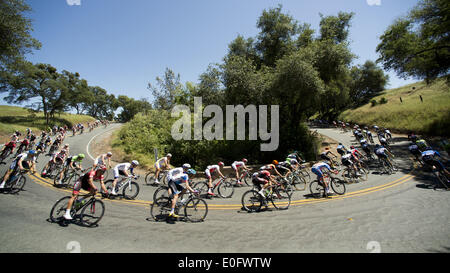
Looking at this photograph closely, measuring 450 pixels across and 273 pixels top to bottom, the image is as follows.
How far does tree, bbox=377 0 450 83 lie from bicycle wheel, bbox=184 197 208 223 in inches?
1064

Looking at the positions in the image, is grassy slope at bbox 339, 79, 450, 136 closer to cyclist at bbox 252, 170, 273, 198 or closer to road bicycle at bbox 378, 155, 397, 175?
road bicycle at bbox 378, 155, 397, 175

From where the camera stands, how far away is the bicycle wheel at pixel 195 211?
692 cm

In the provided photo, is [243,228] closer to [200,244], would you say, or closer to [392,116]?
[200,244]

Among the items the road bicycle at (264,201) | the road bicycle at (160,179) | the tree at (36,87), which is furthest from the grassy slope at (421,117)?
the tree at (36,87)

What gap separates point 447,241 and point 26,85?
59094 mm

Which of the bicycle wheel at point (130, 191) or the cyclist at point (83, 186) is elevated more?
the cyclist at point (83, 186)

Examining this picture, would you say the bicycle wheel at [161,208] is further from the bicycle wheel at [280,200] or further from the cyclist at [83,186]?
the bicycle wheel at [280,200]

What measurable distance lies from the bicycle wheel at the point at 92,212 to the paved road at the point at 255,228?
0.91ft

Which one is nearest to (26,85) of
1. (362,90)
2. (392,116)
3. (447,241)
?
(447,241)

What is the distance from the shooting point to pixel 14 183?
8930 millimetres

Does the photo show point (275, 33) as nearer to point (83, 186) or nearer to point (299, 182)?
point (299, 182)

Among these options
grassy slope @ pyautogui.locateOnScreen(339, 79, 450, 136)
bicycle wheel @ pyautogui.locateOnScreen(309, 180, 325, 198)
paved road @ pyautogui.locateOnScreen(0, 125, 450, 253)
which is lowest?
paved road @ pyautogui.locateOnScreen(0, 125, 450, 253)

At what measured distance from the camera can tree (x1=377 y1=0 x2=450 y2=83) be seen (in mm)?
18469

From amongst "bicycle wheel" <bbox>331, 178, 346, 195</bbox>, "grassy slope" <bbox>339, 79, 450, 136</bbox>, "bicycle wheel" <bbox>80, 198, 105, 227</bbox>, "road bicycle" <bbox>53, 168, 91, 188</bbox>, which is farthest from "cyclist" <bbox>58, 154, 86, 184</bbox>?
"grassy slope" <bbox>339, 79, 450, 136</bbox>
